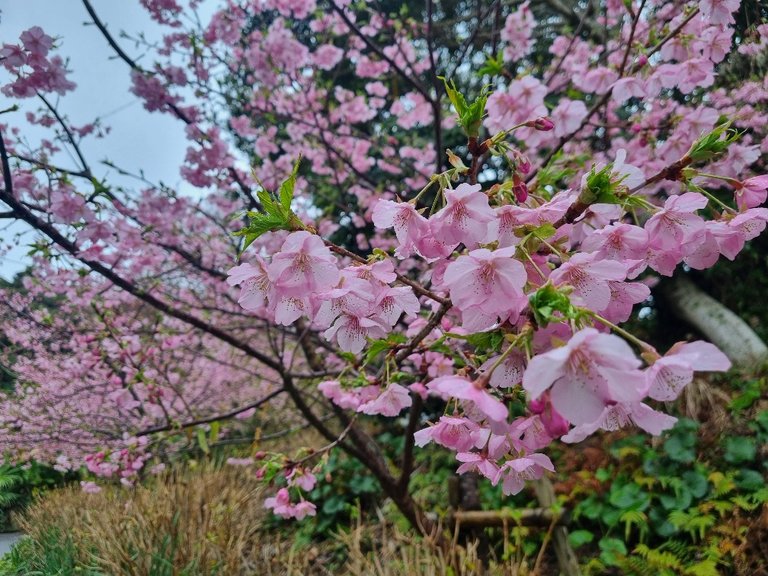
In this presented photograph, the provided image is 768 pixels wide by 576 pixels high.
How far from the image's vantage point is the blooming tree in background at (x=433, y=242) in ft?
2.19

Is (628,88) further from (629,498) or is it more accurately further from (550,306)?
(629,498)

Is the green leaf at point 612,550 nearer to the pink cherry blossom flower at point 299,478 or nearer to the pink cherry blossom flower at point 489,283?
the pink cherry blossom flower at point 299,478

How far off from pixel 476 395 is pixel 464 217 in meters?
0.30

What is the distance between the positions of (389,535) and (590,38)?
5263mm

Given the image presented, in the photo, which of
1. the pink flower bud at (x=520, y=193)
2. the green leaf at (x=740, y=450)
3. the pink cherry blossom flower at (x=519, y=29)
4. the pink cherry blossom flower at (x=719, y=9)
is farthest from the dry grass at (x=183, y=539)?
the pink cherry blossom flower at (x=519, y=29)

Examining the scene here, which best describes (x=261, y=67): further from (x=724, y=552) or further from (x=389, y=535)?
(x=724, y=552)

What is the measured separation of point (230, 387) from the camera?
7.54 metres

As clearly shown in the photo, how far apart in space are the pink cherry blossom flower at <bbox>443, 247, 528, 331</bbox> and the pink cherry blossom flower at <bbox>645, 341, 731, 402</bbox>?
0.61 ft

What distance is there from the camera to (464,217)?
2.50 feet

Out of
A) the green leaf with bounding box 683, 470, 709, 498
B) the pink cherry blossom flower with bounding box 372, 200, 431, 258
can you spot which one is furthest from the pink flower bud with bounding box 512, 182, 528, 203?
the green leaf with bounding box 683, 470, 709, 498

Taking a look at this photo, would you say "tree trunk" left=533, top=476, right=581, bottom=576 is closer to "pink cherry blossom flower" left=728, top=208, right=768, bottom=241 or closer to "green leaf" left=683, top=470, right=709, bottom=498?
"green leaf" left=683, top=470, right=709, bottom=498

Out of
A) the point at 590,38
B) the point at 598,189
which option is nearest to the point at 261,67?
the point at 590,38

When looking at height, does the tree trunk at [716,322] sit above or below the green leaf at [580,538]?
above

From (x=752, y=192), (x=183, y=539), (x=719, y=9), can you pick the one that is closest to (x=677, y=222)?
(x=752, y=192)
